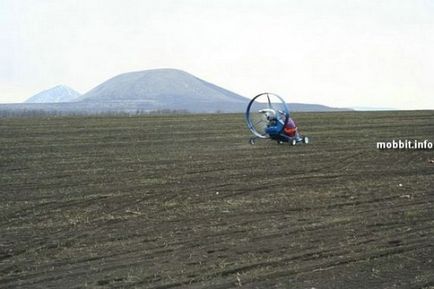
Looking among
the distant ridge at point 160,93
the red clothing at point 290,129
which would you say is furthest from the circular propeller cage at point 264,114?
the distant ridge at point 160,93

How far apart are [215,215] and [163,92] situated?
153 meters

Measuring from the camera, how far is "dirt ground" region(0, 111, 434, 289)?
6.54m

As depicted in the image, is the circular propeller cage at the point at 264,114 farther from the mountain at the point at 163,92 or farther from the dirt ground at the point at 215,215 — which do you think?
the mountain at the point at 163,92

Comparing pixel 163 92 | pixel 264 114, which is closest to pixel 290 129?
pixel 264 114

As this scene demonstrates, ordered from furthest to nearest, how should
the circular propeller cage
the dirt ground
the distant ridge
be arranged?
the distant ridge → the circular propeller cage → the dirt ground

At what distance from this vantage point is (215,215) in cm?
915

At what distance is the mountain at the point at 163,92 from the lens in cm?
13950

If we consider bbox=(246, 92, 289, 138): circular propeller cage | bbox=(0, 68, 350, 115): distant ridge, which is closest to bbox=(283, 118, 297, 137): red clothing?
bbox=(246, 92, 289, 138): circular propeller cage

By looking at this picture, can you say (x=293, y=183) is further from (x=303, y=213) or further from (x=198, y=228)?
(x=198, y=228)

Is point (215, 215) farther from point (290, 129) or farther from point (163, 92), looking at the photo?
point (163, 92)

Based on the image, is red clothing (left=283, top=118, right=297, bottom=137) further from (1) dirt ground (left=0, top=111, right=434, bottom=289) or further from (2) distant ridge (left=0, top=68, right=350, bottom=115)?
(2) distant ridge (left=0, top=68, right=350, bottom=115)

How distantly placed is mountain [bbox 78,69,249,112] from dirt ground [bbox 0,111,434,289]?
4238 inches

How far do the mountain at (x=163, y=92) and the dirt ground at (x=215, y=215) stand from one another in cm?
10765

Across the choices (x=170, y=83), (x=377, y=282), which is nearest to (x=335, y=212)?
(x=377, y=282)
